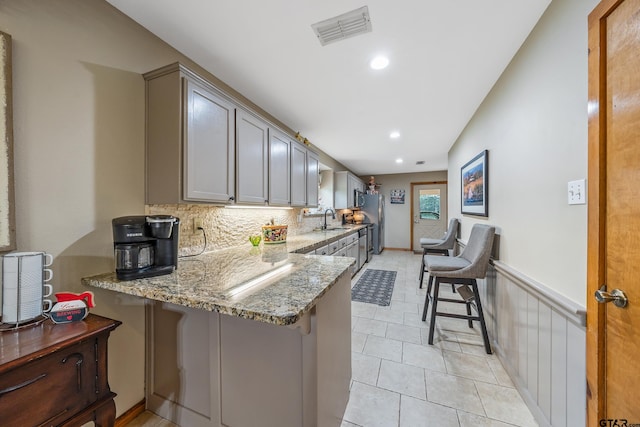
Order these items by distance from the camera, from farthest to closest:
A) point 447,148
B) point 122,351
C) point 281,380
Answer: point 447,148 < point 122,351 < point 281,380

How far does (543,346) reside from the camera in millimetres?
1322

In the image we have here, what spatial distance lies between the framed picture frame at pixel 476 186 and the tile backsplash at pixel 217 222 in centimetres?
240

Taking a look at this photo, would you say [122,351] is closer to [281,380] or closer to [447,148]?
[281,380]

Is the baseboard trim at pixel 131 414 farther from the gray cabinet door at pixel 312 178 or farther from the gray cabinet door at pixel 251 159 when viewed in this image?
the gray cabinet door at pixel 312 178

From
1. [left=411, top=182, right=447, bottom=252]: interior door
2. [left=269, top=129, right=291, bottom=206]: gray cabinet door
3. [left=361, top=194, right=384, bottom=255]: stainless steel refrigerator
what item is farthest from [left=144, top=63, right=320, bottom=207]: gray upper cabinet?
[left=411, top=182, right=447, bottom=252]: interior door

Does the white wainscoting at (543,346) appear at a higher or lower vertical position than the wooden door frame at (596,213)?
lower

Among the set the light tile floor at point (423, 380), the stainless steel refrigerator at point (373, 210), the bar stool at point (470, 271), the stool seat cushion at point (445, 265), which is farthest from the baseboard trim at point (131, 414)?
the stainless steel refrigerator at point (373, 210)

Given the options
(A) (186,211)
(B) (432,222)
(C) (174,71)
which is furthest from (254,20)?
(B) (432,222)

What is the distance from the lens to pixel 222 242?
7.12 ft

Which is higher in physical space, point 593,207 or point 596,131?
point 596,131

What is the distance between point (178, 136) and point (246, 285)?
103 centimetres

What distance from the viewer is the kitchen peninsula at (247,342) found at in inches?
38.0

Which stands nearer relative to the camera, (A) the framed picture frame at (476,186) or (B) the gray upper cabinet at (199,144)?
(B) the gray upper cabinet at (199,144)

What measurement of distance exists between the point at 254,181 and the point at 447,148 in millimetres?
3899
